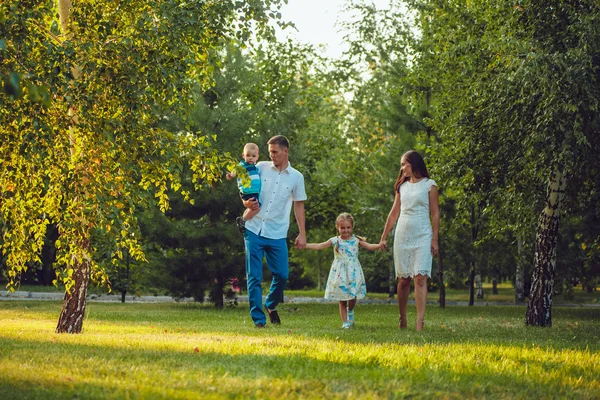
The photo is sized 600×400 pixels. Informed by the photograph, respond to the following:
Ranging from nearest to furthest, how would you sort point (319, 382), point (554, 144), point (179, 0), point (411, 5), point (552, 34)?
point (319, 382) < point (179, 0) < point (554, 144) < point (552, 34) < point (411, 5)

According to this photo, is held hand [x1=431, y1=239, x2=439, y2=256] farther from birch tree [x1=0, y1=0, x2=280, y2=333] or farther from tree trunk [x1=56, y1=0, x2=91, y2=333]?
tree trunk [x1=56, y1=0, x2=91, y2=333]

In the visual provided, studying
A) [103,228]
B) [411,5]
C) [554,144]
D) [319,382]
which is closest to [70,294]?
[103,228]

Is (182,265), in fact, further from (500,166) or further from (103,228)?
(103,228)

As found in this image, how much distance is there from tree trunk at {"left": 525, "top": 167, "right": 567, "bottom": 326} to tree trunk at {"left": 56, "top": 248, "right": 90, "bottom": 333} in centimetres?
756

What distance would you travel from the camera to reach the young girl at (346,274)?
10.9m

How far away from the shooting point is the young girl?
35.9 ft

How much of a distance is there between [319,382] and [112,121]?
4.27 metres

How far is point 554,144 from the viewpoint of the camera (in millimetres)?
11117

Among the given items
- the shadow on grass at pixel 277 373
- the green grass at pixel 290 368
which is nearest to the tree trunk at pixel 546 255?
the green grass at pixel 290 368

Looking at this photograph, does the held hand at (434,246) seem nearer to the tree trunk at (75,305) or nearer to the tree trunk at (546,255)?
the tree trunk at (546,255)

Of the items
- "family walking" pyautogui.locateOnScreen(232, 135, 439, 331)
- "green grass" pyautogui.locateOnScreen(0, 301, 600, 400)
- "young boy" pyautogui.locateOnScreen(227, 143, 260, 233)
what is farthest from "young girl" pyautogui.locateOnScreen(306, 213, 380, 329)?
"green grass" pyautogui.locateOnScreen(0, 301, 600, 400)

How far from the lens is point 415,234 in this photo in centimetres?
995

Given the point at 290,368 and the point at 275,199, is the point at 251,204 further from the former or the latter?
the point at 290,368

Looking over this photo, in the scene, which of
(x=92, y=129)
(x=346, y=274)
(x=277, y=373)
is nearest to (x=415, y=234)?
(x=346, y=274)
